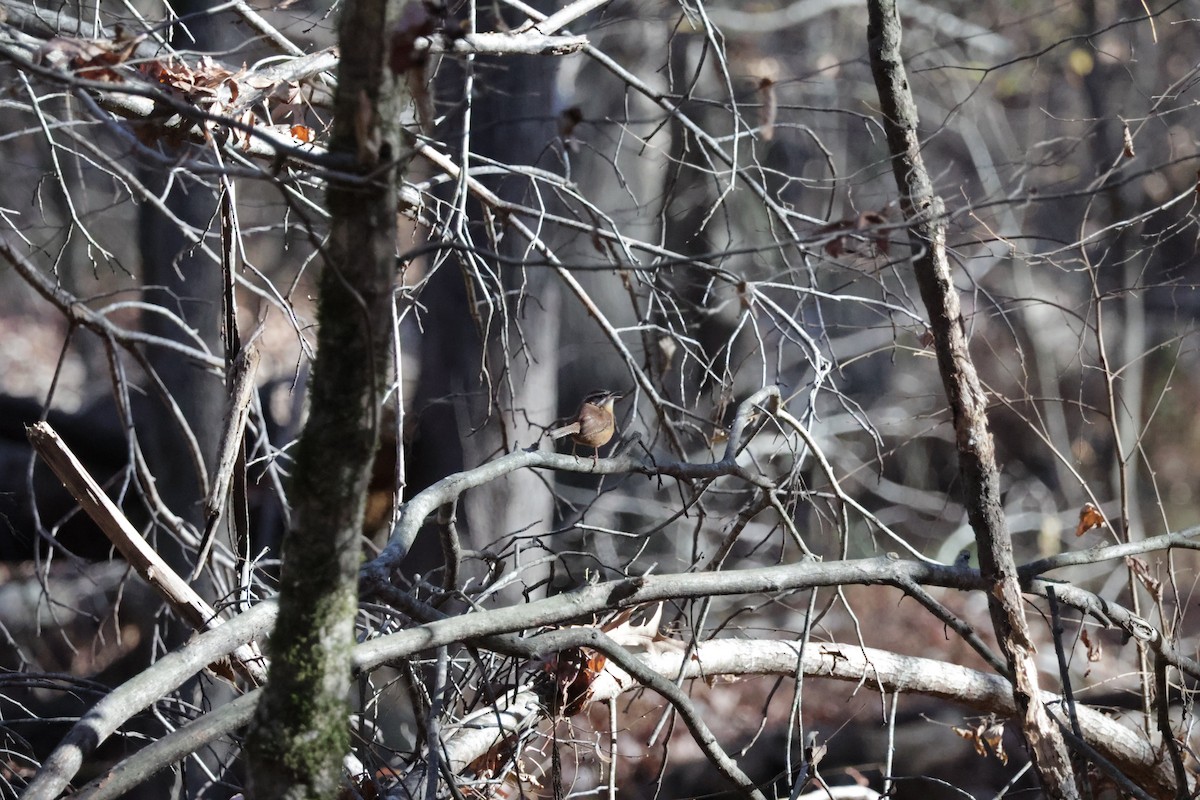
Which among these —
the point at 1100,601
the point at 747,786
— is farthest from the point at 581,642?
the point at 1100,601

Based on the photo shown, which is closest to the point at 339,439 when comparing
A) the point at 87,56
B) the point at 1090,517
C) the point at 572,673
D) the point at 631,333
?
the point at 87,56

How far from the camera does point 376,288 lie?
1368 millimetres

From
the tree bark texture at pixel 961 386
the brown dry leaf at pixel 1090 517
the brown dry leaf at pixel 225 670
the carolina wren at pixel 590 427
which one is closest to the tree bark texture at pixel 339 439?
the brown dry leaf at pixel 225 670

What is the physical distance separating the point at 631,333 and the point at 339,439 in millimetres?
6545

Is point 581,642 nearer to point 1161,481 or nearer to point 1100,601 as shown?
point 1100,601

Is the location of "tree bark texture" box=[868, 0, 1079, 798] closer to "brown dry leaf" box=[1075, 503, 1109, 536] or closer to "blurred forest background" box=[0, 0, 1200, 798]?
"blurred forest background" box=[0, 0, 1200, 798]

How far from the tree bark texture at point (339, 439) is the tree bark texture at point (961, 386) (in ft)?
5.43

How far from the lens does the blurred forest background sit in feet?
8.89

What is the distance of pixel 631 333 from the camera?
311 inches

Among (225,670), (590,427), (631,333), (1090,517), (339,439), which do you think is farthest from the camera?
(631,333)

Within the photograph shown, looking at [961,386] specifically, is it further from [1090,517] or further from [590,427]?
[590,427]

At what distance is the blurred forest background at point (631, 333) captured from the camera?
271 centimetres

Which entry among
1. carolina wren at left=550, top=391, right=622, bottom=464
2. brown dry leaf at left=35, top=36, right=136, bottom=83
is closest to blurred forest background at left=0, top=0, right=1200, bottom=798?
brown dry leaf at left=35, top=36, right=136, bottom=83

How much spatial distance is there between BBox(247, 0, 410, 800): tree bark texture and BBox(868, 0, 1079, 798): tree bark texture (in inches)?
65.1
